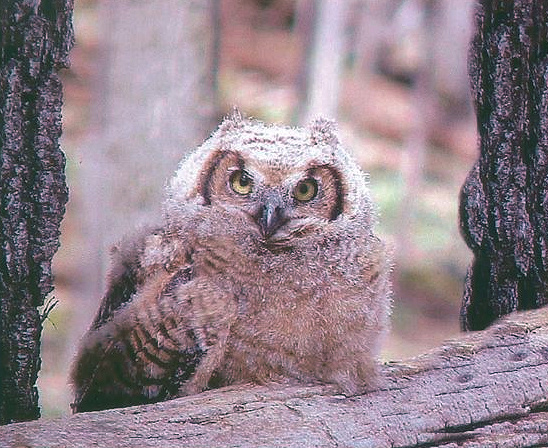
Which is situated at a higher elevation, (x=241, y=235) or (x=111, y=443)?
(x=241, y=235)

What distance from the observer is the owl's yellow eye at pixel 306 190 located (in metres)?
0.93

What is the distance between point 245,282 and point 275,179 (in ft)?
0.40

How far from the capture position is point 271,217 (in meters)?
0.90

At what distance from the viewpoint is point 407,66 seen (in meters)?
1.78

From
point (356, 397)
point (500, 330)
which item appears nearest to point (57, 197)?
point (356, 397)

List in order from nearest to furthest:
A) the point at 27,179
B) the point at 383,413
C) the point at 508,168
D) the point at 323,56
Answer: the point at 27,179, the point at 383,413, the point at 508,168, the point at 323,56

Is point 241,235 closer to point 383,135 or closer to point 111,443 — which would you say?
point 111,443

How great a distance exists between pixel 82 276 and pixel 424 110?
911 millimetres

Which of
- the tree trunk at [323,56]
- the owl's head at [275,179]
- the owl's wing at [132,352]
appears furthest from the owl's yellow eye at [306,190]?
the tree trunk at [323,56]

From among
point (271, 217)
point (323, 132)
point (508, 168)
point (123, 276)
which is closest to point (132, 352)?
point (123, 276)

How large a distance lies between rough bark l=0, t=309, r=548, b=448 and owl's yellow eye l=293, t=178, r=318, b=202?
0.67 ft

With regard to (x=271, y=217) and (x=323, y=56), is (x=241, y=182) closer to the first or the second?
(x=271, y=217)

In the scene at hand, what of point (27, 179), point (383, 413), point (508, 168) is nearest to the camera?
point (27, 179)

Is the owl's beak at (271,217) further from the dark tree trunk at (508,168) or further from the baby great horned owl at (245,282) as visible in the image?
the dark tree trunk at (508,168)
